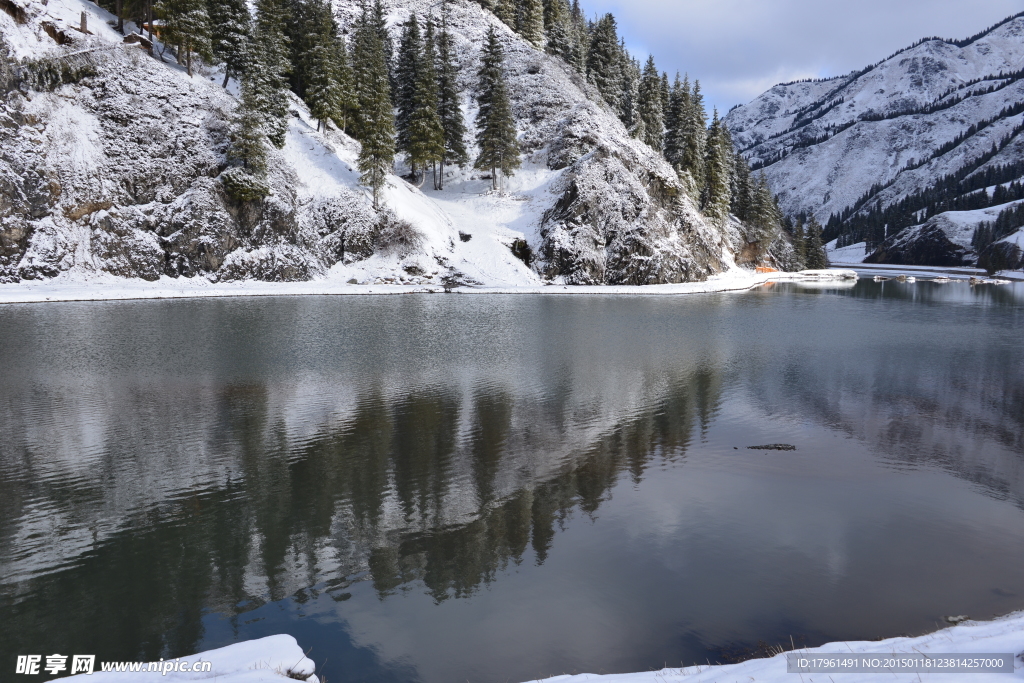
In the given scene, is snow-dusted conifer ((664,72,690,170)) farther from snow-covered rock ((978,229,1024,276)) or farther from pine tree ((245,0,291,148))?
snow-covered rock ((978,229,1024,276))

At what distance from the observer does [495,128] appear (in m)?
79.4

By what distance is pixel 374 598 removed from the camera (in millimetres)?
10000

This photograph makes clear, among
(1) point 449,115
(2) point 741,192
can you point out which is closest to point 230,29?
(1) point 449,115

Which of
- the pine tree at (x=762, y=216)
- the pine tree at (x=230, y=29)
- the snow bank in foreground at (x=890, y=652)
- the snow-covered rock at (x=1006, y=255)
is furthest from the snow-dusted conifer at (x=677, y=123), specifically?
the snow-covered rock at (x=1006, y=255)

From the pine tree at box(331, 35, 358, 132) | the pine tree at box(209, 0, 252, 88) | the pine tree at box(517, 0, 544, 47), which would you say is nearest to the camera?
the pine tree at box(209, 0, 252, 88)

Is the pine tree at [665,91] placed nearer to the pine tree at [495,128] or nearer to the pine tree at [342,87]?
the pine tree at [495,128]

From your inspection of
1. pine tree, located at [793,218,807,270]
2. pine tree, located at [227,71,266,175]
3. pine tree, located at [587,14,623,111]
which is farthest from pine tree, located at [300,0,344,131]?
pine tree, located at [793,218,807,270]

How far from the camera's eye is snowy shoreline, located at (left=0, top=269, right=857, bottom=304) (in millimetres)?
49438

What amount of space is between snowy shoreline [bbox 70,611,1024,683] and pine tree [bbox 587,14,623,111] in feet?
347

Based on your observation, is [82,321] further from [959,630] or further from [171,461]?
[959,630]

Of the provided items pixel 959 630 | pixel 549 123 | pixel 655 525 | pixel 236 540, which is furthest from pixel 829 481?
pixel 549 123

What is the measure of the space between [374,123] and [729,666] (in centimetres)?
6944

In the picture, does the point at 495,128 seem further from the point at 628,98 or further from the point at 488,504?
the point at 488,504

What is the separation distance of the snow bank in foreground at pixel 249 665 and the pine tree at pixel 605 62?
107215 mm
